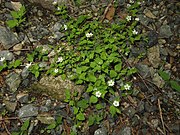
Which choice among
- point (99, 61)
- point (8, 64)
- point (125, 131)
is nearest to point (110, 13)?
point (99, 61)

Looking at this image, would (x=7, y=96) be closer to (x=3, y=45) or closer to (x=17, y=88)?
(x=17, y=88)

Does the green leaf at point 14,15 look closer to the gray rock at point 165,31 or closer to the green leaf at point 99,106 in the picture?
the green leaf at point 99,106

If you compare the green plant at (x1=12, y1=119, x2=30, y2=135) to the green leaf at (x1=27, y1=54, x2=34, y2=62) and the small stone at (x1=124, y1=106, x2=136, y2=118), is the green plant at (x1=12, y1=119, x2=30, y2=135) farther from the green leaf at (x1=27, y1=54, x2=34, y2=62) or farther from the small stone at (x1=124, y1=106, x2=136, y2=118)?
the small stone at (x1=124, y1=106, x2=136, y2=118)

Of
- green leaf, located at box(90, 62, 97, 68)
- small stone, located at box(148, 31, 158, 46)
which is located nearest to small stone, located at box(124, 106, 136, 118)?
green leaf, located at box(90, 62, 97, 68)

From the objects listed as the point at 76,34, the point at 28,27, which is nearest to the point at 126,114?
the point at 76,34

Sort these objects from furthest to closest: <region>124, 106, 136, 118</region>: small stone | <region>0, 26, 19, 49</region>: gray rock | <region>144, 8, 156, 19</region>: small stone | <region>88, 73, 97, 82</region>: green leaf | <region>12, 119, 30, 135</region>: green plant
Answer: <region>144, 8, 156, 19</region>: small stone → <region>0, 26, 19, 49</region>: gray rock → <region>88, 73, 97, 82</region>: green leaf → <region>124, 106, 136, 118</region>: small stone → <region>12, 119, 30, 135</region>: green plant

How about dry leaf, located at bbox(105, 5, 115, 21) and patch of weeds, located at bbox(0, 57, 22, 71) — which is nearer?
patch of weeds, located at bbox(0, 57, 22, 71)

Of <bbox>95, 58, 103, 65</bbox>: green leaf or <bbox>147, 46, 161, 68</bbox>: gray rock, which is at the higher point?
<bbox>95, 58, 103, 65</bbox>: green leaf

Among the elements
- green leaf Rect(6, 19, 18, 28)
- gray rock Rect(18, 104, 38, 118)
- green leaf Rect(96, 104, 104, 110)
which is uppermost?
green leaf Rect(6, 19, 18, 28)
